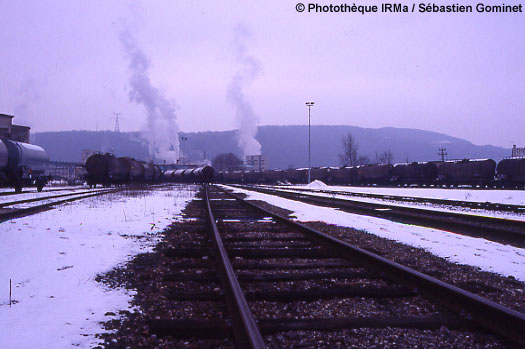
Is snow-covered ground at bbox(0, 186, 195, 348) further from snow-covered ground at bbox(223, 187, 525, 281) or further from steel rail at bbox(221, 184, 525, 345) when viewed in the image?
snow-covered ground at bbox(223, 187, 525, 281)

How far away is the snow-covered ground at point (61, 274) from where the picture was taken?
113 inches

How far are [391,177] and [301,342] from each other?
4764 centimetres

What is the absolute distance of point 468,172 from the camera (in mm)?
38875

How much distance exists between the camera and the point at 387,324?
2.99 m

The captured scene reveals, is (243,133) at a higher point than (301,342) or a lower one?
higher

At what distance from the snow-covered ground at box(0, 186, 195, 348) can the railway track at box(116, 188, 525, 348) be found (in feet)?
1.40

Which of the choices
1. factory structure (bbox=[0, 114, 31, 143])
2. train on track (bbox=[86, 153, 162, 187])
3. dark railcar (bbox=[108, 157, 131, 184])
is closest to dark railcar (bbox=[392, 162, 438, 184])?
train on track (bbox=[86, 153, 162, 187])

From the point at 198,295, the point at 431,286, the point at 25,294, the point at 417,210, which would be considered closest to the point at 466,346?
the point at 431,286

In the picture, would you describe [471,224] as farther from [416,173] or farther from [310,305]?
[416,173]

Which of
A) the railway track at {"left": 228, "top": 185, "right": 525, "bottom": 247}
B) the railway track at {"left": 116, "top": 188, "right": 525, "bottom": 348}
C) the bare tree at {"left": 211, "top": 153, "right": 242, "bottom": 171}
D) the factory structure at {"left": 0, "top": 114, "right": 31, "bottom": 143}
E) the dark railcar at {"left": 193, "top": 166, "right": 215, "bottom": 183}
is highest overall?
the factory structure at {"left": 0, "top": 114, "right": 31, "bottom": 143}

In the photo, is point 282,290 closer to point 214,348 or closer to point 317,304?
point 317,304

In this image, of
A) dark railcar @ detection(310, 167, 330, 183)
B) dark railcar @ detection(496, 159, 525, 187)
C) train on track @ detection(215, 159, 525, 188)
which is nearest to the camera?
dark railcar @ detection(496, 159, 525, 187)

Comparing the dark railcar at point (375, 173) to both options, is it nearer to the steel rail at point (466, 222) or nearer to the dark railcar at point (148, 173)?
the dark railcar at point (148, 173)

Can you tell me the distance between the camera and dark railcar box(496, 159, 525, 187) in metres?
33.6
